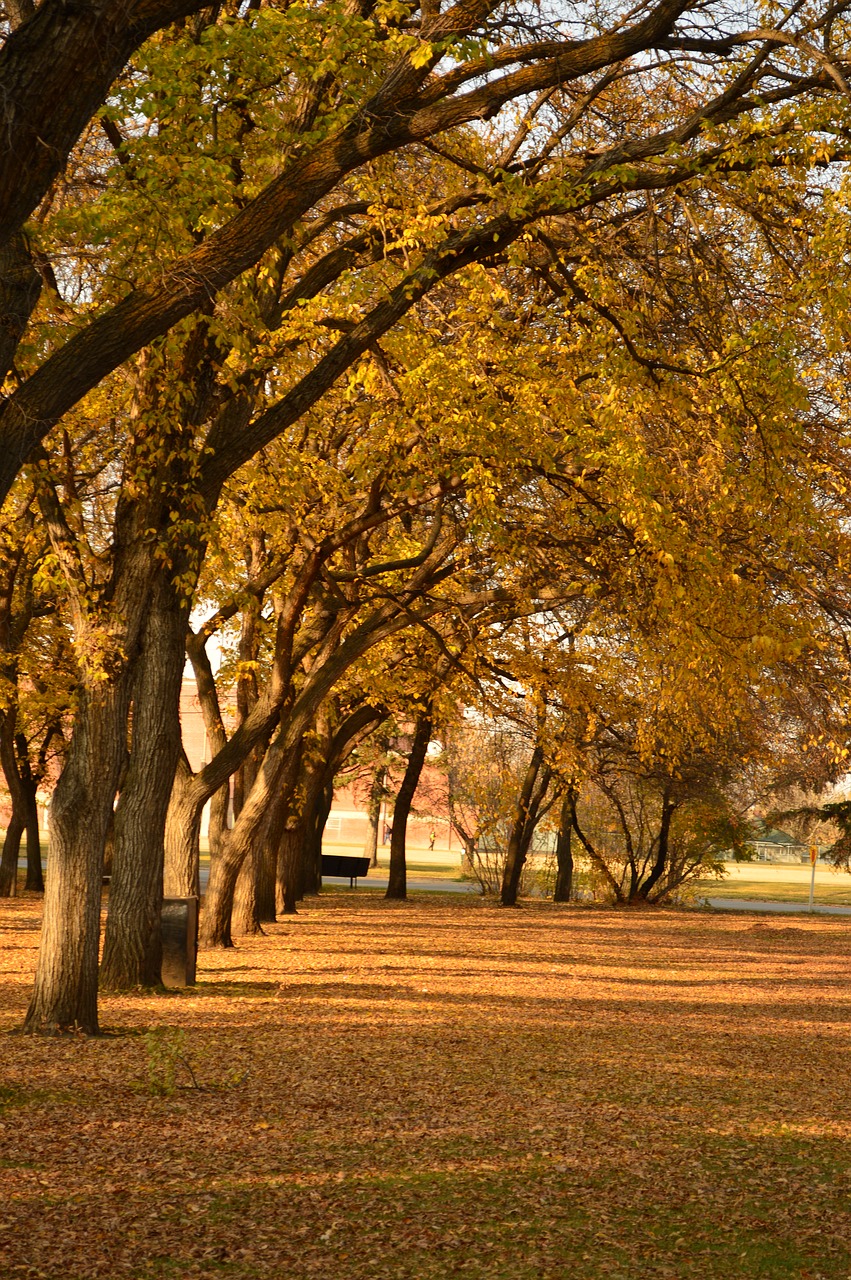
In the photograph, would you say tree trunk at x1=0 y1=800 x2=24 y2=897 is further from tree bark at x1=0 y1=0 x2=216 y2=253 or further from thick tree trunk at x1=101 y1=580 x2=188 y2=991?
tree bark at x1=0 y1=0 x2=216 y2=253

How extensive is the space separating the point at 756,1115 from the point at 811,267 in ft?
18.2

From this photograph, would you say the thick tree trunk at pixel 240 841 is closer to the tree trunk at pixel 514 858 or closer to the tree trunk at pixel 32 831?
the tree trunk at pixel 32 831

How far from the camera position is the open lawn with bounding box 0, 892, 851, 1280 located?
206 inches

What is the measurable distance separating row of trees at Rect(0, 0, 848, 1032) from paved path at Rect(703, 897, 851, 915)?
20405 millimetres

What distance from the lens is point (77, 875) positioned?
978 cm

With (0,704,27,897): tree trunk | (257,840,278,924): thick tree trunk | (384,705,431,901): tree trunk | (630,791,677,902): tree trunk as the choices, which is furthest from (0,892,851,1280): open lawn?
(630,791,677,902): tree trunk

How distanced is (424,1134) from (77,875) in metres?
3.64

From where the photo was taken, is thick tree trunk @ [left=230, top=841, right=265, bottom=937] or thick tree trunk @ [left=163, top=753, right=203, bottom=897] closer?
thick tree trunk @ [left=163, top=753, right=203, bottom=897]

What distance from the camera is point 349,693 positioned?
26.4 meters

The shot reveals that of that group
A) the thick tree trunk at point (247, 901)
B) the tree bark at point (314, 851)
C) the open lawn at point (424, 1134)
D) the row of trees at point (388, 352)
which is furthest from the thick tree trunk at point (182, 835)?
the tree bark at point (314, 851)

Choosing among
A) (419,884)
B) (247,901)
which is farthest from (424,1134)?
(419,884)

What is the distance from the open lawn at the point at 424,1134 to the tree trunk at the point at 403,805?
592 inches

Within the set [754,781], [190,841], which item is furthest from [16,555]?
[754,781]

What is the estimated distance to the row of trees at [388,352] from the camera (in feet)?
25.8
